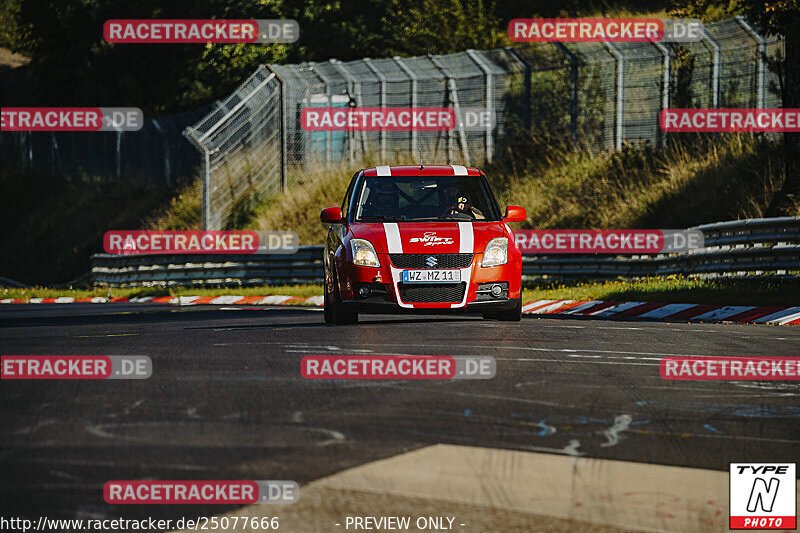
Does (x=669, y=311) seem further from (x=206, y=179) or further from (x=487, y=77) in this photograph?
(x=206, y=179)

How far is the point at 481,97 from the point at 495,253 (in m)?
17.5

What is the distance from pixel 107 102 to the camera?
171ft

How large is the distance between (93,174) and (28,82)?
1971 cm

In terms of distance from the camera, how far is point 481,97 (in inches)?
1211

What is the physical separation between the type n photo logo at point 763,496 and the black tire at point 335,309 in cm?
791

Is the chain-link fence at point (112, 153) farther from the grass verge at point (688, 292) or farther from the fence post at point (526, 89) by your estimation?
the grass verge at point (688, 292)

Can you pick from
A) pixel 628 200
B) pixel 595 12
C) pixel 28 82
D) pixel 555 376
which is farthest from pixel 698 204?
pixel 28 82

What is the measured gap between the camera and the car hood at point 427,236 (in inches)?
531

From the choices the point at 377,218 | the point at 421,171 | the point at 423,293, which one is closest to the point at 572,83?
the point at 421,171

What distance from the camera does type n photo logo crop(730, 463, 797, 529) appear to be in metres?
5.43

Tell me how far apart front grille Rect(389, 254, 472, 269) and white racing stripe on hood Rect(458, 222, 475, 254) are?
0.32ft
